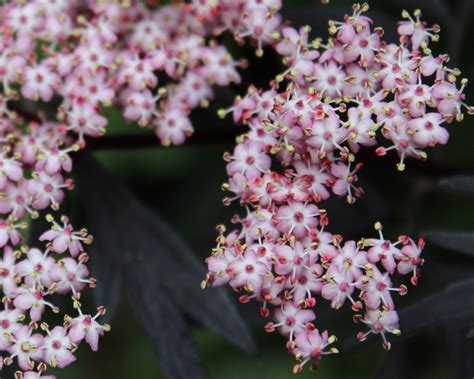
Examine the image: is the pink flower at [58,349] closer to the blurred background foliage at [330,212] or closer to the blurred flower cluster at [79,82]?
the blurred flower cluster at [79,82]

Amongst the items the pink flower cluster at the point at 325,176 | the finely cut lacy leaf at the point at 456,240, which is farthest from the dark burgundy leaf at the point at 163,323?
the finely cut lacy leaf at the point at 456,240

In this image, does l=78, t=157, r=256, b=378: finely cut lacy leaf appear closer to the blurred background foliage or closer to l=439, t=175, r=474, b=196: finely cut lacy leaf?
the blurred background foliage

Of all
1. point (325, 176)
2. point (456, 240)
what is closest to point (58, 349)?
point (325, 176)

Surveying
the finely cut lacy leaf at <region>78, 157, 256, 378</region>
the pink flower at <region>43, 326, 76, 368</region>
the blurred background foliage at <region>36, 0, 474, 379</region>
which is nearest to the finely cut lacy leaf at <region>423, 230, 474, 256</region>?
the blurred background foliage at <region>36, 0, 474, 379</region>

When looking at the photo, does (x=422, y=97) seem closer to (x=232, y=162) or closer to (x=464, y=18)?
(x=232, y=162)

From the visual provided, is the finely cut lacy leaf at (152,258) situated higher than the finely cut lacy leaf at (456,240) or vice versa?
the finely cut lacy leaf at (456,240)

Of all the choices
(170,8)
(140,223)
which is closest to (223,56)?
(170,8)

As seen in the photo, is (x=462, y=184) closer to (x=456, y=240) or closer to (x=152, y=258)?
(x=456, y=240)
